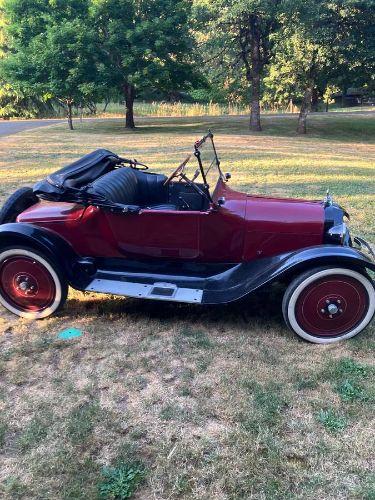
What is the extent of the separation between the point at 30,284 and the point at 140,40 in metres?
18.2

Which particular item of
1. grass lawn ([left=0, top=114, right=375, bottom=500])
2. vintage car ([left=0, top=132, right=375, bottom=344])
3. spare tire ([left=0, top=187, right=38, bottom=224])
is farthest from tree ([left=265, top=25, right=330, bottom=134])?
grass lawn ([left=0, top=114, right=375, bottom=500])

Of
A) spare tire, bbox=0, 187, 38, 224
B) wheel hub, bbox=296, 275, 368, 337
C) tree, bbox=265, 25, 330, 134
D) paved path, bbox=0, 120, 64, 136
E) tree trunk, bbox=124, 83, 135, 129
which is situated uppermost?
tree, bbox=265, 25, 330, 134

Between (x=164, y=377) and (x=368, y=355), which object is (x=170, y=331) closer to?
(x=164, y=377)

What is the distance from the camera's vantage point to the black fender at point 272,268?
10.8ft

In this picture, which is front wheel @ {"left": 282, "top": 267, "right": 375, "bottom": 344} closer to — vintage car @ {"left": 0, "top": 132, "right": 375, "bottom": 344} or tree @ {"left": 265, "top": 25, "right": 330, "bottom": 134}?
vintage car @ {"left": 0, "top": 132, "right": 375, "bottom": 344}

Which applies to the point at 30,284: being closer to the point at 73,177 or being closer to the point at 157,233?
the point at 73,177

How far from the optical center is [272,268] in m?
3.45

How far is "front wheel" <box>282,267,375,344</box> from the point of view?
3314 mm

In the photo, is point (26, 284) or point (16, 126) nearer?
point (26, 284)

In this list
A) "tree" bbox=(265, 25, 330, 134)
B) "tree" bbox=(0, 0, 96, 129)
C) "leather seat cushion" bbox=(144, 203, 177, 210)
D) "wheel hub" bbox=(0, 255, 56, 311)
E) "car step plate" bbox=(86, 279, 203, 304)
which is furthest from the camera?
"tree" bbox=(0, 0, 96, 129)

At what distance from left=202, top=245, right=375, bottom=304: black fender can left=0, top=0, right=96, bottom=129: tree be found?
1706 cm

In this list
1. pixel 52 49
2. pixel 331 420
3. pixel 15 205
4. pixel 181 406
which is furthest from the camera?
pixel 52 49

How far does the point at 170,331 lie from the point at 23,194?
2073mm

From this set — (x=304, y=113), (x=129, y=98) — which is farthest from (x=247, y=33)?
(x=129, y=98)
